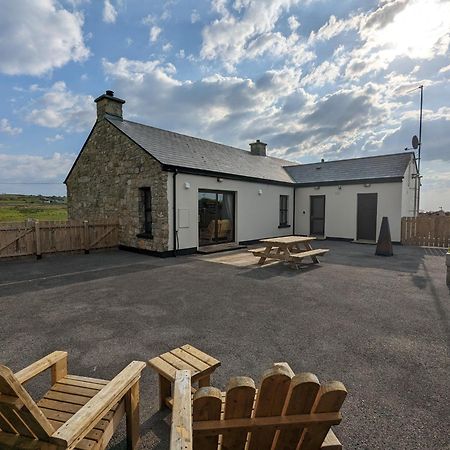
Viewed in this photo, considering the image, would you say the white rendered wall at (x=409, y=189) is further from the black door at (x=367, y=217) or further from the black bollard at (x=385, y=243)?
the black bollard at (x=385, y=243)

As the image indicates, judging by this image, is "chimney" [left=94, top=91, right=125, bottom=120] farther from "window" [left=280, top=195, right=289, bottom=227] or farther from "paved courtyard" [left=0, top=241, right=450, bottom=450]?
"window" [left=280, top=195, right=289, bottom=227]

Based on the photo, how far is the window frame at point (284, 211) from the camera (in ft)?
54.5

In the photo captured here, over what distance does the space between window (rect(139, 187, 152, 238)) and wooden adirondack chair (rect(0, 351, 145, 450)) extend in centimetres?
940

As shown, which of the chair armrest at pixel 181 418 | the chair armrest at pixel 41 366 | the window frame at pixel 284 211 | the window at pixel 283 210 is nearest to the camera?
the chair armrest at pixel 181 418

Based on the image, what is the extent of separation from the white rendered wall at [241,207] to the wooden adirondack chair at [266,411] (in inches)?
368

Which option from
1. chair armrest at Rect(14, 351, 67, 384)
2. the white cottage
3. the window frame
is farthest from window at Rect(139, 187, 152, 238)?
chair armrest at Rect(14, 351, 67, 384)

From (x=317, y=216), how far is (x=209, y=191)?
7801 millimetres

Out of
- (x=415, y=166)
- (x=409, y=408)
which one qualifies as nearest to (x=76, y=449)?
(x=409, y=408)

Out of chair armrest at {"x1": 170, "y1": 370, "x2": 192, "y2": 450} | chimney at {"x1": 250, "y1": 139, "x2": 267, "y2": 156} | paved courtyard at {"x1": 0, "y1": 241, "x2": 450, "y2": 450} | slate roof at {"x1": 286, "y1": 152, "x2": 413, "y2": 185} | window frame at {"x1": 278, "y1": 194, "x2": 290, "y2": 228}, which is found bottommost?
paved courtyard at {"x1": 0, "y1": 241, "x2": 450, "y2": 450}

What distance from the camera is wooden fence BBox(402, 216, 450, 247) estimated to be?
1294cm

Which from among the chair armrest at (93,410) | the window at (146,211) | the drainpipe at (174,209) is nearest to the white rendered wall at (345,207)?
the drainpipe at (174,209)

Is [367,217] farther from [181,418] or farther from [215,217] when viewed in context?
[181,418]

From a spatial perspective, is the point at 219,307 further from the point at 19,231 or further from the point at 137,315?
the point at 19,231

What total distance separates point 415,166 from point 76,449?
1975 centimetres
